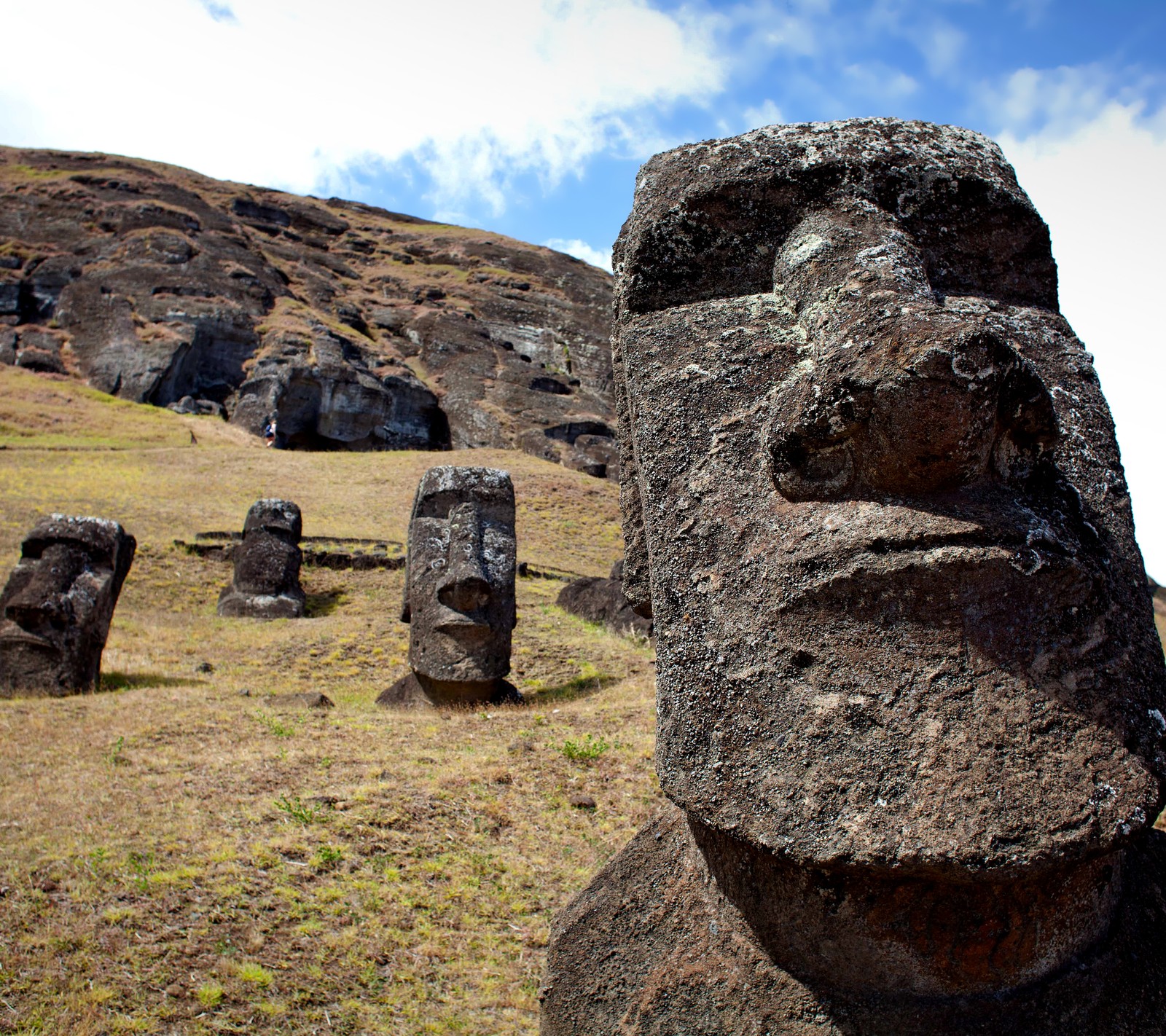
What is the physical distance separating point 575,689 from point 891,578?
25.4 ft

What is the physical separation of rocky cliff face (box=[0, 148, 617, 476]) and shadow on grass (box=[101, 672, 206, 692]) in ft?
85.2

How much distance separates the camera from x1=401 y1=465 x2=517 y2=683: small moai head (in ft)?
27.2

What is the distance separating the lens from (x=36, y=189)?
50188 mm

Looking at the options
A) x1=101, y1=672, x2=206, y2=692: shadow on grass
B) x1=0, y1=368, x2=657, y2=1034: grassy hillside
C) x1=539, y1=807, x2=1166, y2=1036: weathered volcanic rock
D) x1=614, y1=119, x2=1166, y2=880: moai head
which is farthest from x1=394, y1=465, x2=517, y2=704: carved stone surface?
x1=614, y1=119, x2=1166, y2=880: moai head

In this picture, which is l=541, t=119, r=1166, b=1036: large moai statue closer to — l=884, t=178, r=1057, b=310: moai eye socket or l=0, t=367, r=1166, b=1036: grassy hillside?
l=884, t=178, r=1057, b=310: moai eye socket

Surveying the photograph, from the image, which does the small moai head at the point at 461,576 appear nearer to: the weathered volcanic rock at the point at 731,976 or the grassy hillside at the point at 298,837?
the grassy hillside at the point at 298,837

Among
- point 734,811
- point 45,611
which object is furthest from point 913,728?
point 45,611

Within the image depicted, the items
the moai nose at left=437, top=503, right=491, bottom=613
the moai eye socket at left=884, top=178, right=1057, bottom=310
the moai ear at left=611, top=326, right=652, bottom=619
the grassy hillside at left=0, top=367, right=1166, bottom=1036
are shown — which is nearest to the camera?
the moai eye socket at left=884, top=178, right=1057, bottom=310

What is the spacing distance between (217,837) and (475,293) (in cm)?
5334

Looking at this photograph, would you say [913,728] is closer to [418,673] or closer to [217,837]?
[217,837]

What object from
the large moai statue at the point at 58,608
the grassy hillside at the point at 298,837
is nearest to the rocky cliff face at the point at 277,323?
the large moai statue at the point at 58,608

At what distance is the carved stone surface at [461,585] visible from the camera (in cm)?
828

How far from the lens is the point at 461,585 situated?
8.22 m

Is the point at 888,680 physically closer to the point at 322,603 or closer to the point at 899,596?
the point at 899,596
